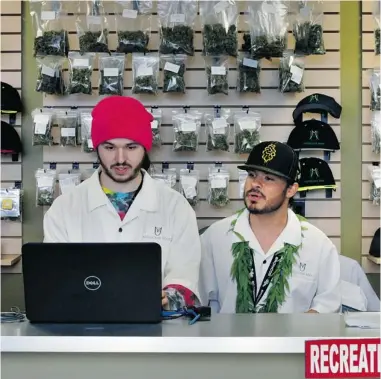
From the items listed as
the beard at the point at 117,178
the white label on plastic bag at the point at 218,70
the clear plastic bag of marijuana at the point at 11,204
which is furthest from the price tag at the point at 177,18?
the beard at the point at 117,178

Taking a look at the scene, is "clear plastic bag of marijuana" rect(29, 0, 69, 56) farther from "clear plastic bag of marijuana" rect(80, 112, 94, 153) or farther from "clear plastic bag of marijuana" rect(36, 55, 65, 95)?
"clear plastic bag of marijuana" rect(80, 112, 94, 153)

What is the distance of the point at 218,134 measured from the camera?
4.17 m

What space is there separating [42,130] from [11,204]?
56 cm

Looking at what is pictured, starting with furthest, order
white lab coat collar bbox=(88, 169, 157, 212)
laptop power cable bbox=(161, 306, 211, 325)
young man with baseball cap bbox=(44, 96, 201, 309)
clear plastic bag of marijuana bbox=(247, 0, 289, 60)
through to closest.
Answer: clear plastic bag of marijuana bbox=(247, 0, 289, 60)
white lab coat collar bbox=(88, 169, 157, 212)
young man with baseball cap bbox=(44, 96, 201, 309)
laptop power cable bbox=(161, 306, 211, 325)

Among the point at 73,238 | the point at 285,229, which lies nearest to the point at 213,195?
the point at 285,229

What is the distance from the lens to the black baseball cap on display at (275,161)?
2.90 metres

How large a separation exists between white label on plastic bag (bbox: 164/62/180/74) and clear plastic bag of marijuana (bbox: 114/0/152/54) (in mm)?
174

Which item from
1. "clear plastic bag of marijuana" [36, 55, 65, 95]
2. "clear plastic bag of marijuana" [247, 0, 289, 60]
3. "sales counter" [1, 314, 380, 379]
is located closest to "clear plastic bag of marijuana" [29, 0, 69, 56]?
"clear plastic bag of marijuana" [36, 55, 65, 95]

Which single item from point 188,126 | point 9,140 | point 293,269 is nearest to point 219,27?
point 188,126

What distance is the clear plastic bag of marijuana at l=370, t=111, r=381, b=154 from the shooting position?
4.23 metres

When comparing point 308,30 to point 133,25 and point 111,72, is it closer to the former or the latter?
point 133,25

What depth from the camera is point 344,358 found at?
1.70 metres

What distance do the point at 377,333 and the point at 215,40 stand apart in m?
2.70

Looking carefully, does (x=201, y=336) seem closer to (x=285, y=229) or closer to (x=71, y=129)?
(x=285, y=229)
